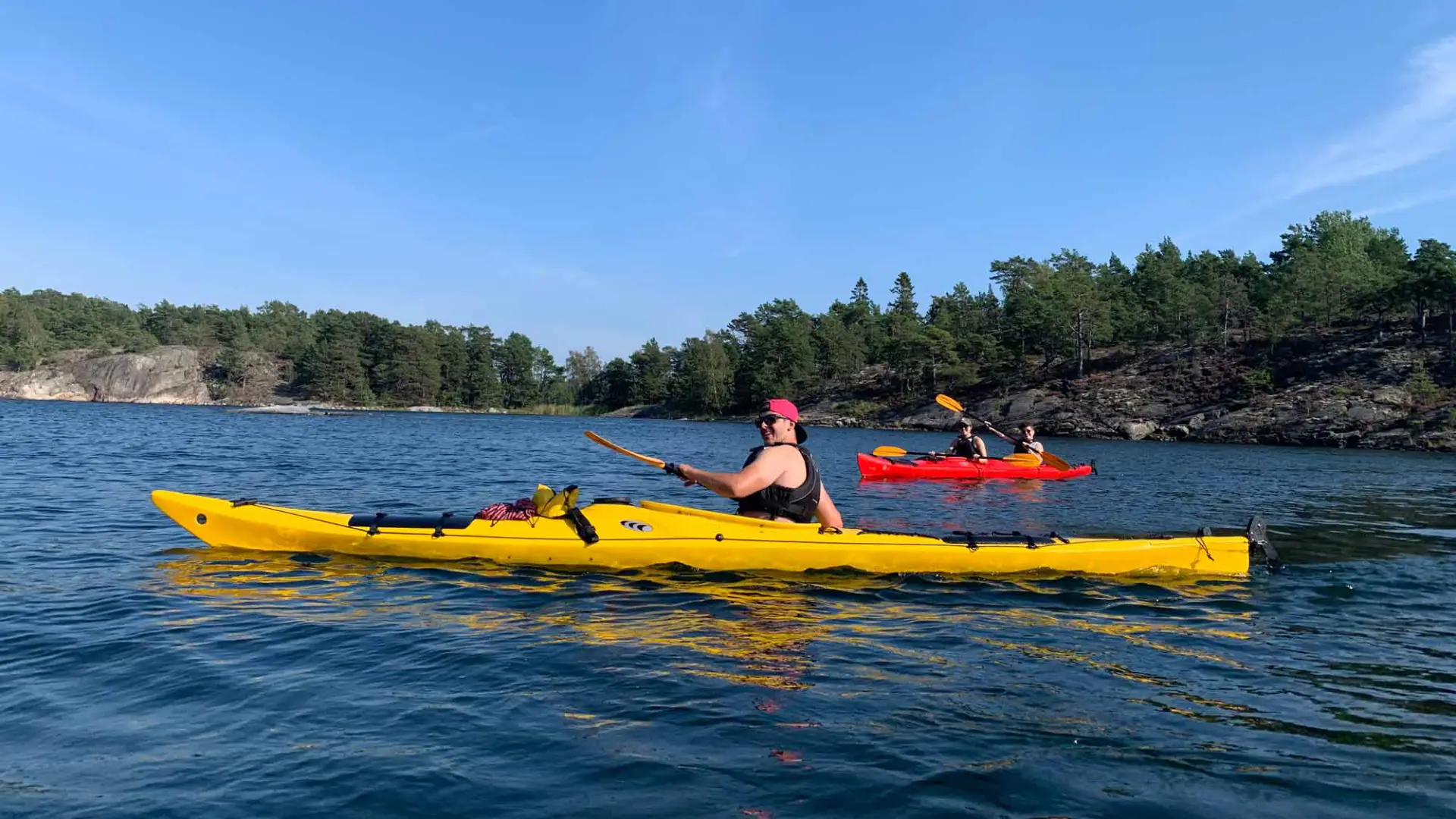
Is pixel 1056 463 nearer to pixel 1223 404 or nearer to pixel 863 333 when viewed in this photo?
pixel 1223 404

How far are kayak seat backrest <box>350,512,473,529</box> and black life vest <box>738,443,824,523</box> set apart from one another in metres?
2.69

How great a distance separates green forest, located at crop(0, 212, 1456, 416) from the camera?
5641cm

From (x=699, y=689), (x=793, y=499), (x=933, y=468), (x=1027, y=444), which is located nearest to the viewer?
(x=699, y=689)

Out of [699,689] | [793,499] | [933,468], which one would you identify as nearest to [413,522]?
[793,499]

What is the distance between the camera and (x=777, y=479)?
312 inches

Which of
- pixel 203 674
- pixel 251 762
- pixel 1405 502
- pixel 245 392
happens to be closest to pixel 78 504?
pixel 203 674

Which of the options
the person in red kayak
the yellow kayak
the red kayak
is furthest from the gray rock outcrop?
the yellow kayak

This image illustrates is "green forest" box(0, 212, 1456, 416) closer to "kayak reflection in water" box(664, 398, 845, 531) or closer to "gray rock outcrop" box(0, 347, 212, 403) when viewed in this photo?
"gray rock outcrop" box(0, 347, 212, 403)

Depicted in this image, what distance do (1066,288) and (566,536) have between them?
64.2 meters

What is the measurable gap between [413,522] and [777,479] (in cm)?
354

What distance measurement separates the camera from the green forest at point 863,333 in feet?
185

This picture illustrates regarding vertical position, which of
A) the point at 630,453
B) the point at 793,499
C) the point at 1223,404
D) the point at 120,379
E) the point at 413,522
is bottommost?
the point at 413,522

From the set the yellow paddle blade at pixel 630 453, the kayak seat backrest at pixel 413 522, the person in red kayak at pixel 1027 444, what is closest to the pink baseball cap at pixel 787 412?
the yellow paddle blade at pixel 630 453

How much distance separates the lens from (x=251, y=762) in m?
3.65
